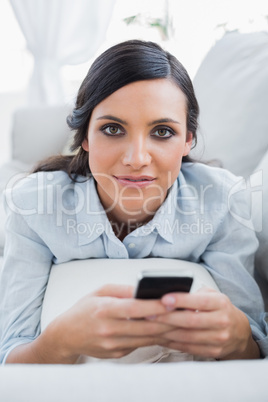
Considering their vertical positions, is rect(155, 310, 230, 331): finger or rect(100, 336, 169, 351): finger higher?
rect(155, 310, 230, 331): finger

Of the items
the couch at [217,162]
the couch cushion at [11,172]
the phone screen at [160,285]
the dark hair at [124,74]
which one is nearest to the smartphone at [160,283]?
the phone screen at [160,285]

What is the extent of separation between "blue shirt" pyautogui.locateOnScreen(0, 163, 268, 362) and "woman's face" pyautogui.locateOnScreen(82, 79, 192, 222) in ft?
0.35

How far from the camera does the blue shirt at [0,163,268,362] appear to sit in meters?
0.94

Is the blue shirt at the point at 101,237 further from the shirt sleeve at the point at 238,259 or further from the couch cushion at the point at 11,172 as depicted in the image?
the couch cushion at the point at 11,172

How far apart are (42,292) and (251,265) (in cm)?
45

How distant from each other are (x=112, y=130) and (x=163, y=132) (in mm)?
95

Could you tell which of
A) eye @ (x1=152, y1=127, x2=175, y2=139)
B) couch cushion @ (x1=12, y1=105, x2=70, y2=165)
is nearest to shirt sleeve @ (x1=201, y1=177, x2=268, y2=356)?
eye @ (x1=152, y1=127, x2=175, y2=139)

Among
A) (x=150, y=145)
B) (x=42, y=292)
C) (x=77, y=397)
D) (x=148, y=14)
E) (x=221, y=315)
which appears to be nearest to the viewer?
(x=77, y=397)

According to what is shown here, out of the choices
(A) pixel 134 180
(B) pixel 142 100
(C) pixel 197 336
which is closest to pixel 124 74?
(B) pixel 142 100

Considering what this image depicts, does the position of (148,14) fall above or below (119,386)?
above

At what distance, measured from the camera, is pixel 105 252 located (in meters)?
1.00

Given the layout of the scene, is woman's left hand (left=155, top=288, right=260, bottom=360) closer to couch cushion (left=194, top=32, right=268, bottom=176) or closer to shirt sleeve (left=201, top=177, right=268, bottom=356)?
shirt sleeve (left=201, top=177, right=268, bottom=356)

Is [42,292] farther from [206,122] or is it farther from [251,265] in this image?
[206,122]

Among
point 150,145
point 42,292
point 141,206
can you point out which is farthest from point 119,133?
point 42,292
